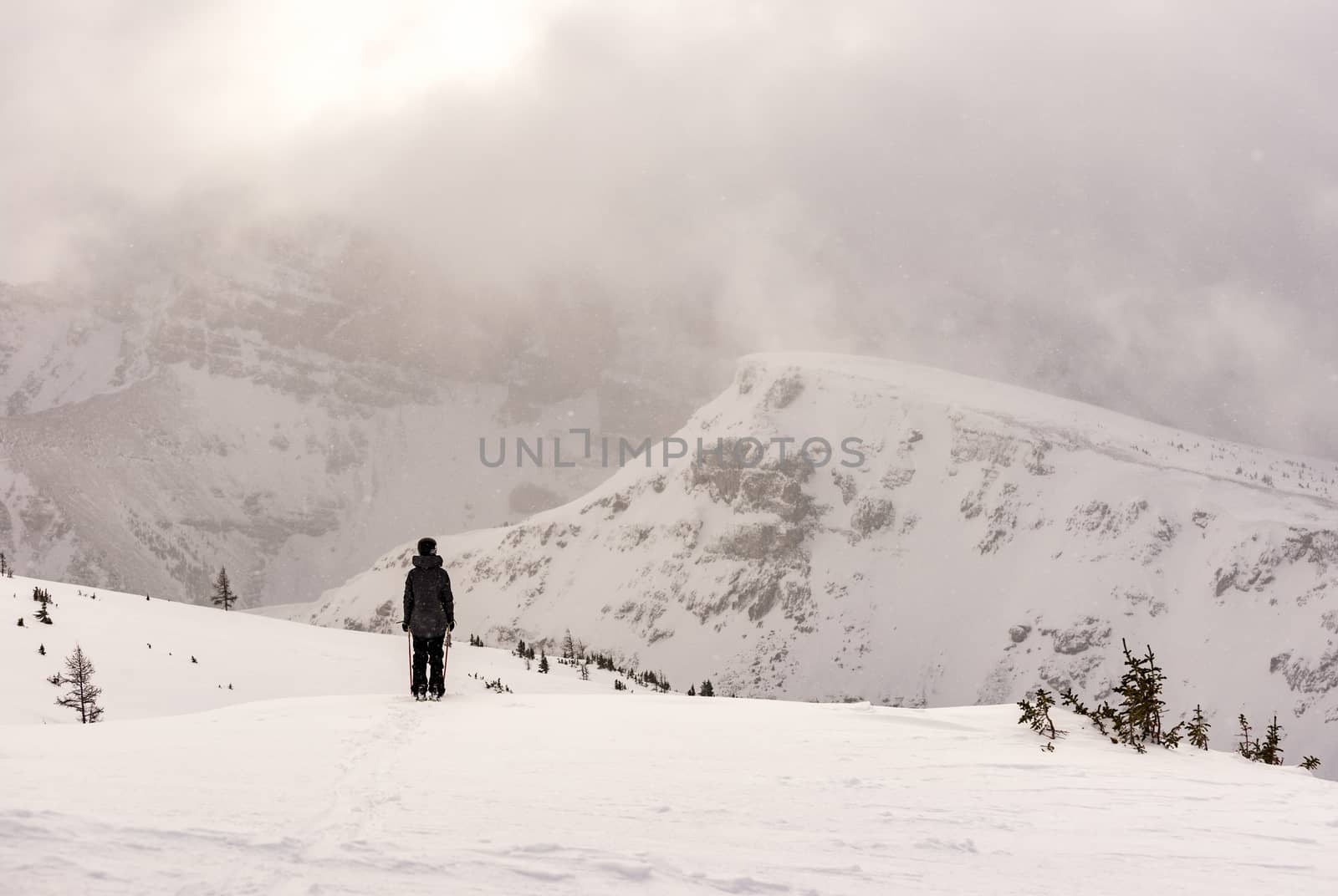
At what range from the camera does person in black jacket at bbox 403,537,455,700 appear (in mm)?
14102

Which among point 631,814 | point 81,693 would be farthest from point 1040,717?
point 81,693

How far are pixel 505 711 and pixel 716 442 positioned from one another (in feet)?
521

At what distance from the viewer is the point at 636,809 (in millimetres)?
5578

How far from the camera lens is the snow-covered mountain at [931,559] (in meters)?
107

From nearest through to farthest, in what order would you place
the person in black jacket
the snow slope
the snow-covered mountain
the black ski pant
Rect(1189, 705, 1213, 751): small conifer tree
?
Rect(1189, 705, 1213, 751): small conifer tree
the black ski pant
the person in black jacket
the snow slope
the snow-covered mountain

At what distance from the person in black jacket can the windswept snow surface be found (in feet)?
13.1

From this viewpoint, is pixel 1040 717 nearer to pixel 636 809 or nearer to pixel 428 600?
pixel 636 809

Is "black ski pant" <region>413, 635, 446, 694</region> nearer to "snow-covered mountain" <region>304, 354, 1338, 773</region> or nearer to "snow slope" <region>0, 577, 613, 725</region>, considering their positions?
"snow slope" <region>0, 577, 613, 725</region>

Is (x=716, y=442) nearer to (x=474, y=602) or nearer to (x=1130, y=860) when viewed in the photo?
(x=474, y=602)

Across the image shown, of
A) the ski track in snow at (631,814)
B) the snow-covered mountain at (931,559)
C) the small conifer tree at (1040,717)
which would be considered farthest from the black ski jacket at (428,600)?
the snow-covered mountain at (931,559)

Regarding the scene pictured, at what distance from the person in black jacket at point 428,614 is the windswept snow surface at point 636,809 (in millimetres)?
4006

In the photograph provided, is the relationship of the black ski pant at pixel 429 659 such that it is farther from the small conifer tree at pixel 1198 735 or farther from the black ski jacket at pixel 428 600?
the small conifer tree at pixel 1198 735

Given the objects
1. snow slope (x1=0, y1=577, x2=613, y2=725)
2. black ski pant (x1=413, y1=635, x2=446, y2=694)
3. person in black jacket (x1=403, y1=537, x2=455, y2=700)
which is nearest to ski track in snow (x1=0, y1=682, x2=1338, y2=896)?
black ski pant (x1=413, y1=635, x2=446, y2=694)

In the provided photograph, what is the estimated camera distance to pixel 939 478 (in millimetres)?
153750
